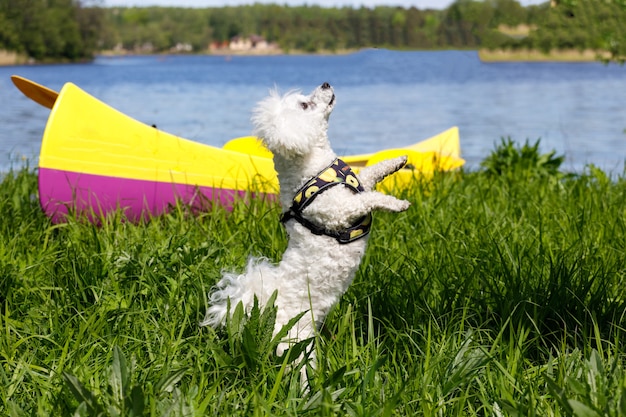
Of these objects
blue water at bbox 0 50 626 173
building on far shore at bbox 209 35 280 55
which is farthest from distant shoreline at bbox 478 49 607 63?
building on far shore at bbox 209 35 280 55

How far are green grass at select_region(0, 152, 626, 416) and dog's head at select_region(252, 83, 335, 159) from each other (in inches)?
19.3

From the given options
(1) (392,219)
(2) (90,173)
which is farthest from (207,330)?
(2) (90,173)

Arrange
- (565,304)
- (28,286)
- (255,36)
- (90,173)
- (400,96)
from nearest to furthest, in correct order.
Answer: (565,304) → (28,286) → (90,173) → (400,96) → (255,36)

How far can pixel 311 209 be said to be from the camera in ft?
6.83

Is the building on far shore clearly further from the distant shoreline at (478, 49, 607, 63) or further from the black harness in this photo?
the black harness

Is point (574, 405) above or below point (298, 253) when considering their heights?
below

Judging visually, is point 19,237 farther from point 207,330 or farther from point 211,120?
point 211,120

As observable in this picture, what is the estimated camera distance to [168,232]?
3.82 metres

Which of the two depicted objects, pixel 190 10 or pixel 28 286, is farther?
pixel 190 10

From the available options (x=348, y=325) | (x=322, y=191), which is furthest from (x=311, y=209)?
(x=348, y=325)

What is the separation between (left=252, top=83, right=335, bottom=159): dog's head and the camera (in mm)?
2057

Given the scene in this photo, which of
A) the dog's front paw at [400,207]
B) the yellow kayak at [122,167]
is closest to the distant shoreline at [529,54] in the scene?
the yellow kayak at [122,167]

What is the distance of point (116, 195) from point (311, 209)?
8.40 ft

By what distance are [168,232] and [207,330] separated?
147 centimetres
